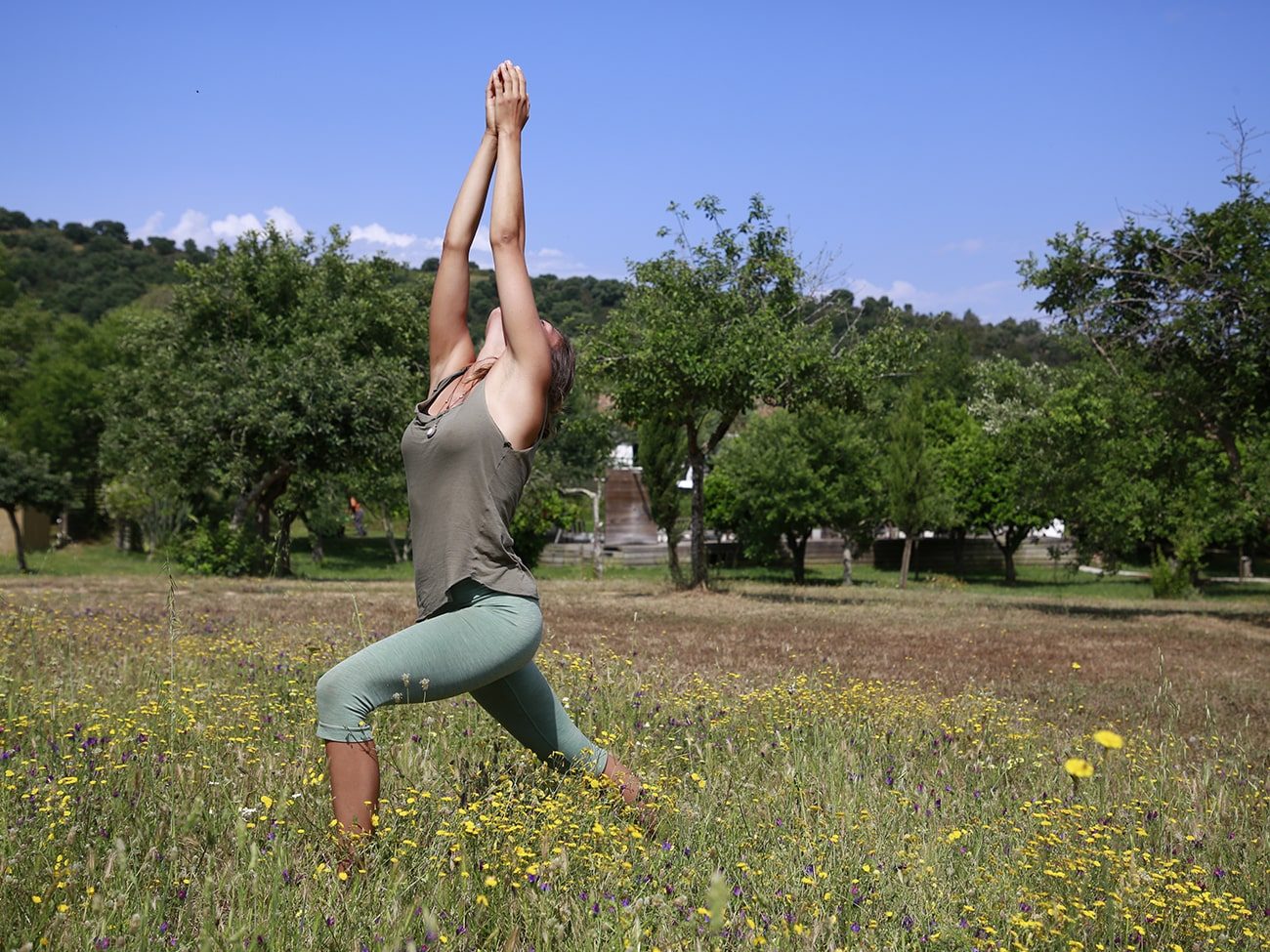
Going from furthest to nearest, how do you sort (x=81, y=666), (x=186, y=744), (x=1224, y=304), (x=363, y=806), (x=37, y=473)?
(x=37, y=473) → (x=1224, y=304) → (x=81, y=666) → (x=186, y=744) → (x=363, y=806)

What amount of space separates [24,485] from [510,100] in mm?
32796

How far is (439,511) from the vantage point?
375cm

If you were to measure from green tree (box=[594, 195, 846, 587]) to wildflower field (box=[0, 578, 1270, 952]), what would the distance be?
14304mm

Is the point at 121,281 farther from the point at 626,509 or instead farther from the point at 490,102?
the point at 490,102

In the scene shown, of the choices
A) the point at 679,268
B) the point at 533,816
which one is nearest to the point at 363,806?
the point at 533,816

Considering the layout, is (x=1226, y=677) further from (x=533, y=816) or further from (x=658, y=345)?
(x=658, y=345)

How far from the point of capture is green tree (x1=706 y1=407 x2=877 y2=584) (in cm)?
4603

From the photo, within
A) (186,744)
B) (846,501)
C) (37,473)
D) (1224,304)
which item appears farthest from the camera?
(846,501)

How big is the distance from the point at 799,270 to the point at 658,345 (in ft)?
12.6

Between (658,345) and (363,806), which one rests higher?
(658,345)

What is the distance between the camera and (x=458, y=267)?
434cm

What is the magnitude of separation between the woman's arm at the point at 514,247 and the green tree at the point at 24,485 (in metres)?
32.0

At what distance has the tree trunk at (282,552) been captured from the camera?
101 ft

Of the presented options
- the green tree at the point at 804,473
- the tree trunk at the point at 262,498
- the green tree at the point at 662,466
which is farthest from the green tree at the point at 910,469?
the tree trunk at the point at 262,498
